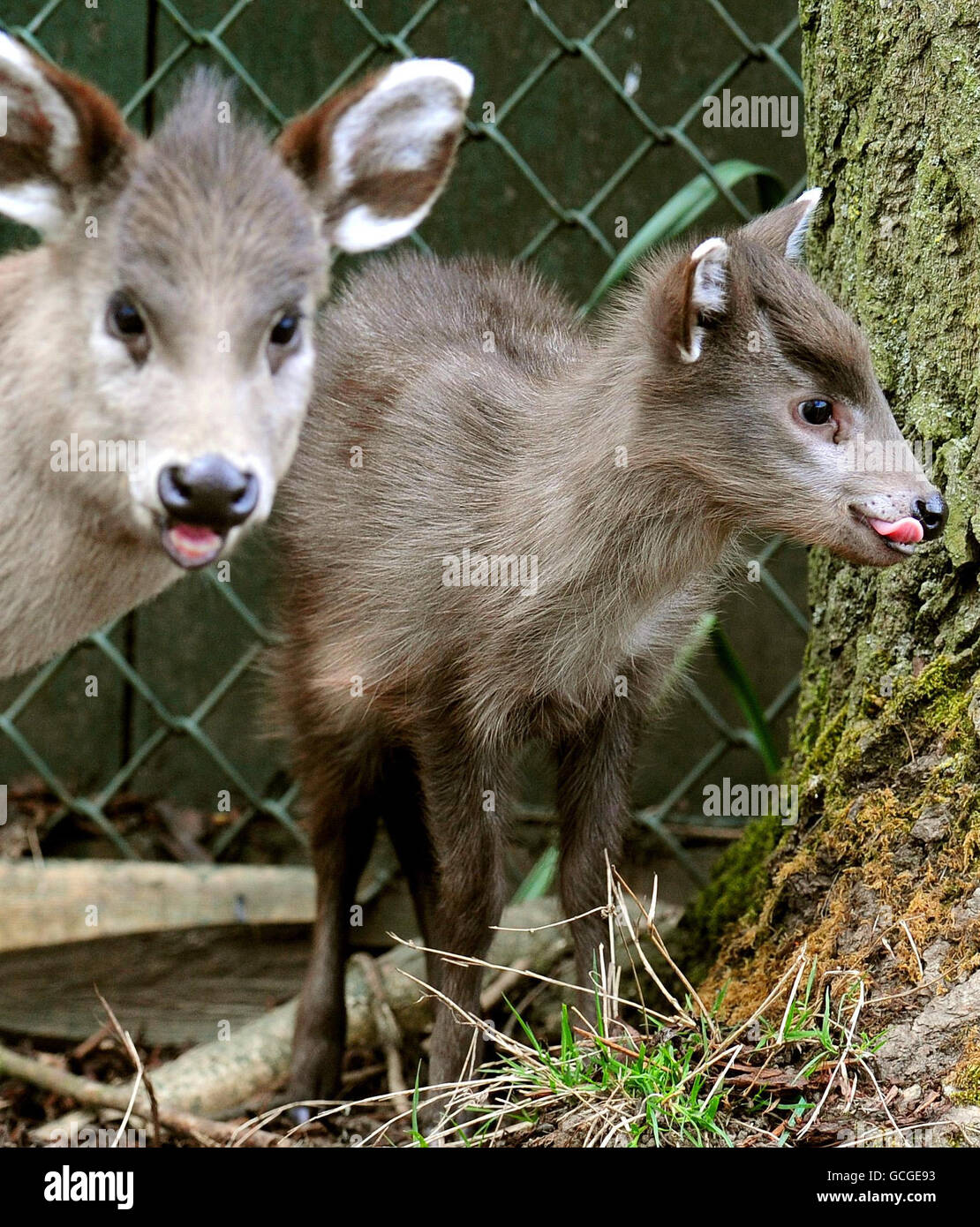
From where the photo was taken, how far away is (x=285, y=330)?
7.72 ft

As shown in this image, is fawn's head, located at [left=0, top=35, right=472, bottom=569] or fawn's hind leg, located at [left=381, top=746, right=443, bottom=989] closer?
fawn's head, located at [left=0, top=35, right=472, bottom=569]

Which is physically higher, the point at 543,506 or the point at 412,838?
the point at 543,506

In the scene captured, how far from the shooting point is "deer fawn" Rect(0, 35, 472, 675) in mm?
2186

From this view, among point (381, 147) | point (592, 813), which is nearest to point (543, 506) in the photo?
point (592, 813)

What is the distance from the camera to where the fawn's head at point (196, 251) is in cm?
217

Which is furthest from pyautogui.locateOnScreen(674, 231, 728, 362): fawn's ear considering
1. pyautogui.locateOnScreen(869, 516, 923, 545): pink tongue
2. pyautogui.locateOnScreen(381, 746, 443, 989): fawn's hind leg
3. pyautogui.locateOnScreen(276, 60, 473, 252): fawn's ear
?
pyautogui.locateOnScreen(381, 746, 443, 989): fawn's hind leg

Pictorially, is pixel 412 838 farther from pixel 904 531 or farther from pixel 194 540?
pixel 194 540

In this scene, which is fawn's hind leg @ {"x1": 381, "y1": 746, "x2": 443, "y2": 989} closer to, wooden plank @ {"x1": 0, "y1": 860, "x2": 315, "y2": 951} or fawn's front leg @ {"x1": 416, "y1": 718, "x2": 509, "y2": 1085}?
fawn's front leg @ {"x1": 416, "y1": 718, "x2": 509, "y2": 1085}

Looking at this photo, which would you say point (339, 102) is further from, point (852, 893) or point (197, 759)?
point (197, 759)

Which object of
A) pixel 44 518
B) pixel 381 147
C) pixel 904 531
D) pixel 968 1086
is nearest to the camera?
pixel 381 147

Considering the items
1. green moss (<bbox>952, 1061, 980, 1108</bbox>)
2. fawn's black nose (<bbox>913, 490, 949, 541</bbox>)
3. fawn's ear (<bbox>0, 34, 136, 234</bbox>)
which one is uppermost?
fawn's ear (<bbox>0, 34, 136, 234</bbox>)

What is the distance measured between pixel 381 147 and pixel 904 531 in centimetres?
125

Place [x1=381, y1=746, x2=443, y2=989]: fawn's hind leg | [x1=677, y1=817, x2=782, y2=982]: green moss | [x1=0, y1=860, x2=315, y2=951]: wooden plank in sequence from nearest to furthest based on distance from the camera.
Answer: [x1=677, y1=817, x2=782, y2=982]: green moss < [x1=381, y1=746, x2=443, y2=989]: fawn's hind leg < [x1=0, y1=860, x2=315, y2=951]: wooden plank

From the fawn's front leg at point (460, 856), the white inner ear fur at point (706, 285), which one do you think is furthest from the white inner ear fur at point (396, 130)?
the fawn's front leg at point (460, 856)
